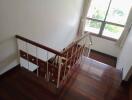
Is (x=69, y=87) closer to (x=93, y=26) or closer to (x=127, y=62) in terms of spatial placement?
(x=127, y=62)

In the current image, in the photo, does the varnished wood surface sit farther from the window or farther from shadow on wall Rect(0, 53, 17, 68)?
the window

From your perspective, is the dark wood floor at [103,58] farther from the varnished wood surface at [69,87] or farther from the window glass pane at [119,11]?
the varnished wood surface at [69,87]

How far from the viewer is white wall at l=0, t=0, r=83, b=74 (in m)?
1.93

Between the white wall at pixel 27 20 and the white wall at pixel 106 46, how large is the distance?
1.68 meters

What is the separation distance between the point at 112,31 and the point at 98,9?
0.94 meters

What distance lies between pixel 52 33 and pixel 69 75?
129 centimetres

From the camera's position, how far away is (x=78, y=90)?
223 centimetres

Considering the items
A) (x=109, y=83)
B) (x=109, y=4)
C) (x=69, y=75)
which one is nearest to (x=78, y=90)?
(x=69, y=75)

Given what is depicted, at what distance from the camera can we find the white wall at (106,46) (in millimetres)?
4516

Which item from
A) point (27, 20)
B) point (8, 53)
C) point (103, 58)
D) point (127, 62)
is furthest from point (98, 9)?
point (8, 53)

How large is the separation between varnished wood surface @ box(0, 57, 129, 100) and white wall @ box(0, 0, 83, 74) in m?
0.31

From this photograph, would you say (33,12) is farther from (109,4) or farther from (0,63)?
(109,4)

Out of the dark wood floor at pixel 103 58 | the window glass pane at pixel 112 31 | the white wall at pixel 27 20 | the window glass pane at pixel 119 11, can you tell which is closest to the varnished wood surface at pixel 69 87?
the white wall at pixel 27 20

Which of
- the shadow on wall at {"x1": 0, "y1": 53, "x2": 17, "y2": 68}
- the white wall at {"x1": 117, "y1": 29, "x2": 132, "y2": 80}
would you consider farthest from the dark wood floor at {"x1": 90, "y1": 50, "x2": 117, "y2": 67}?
the shadow on wall at {"x1": 0, "y1": 53, "x2": 17, "y2": 68}
